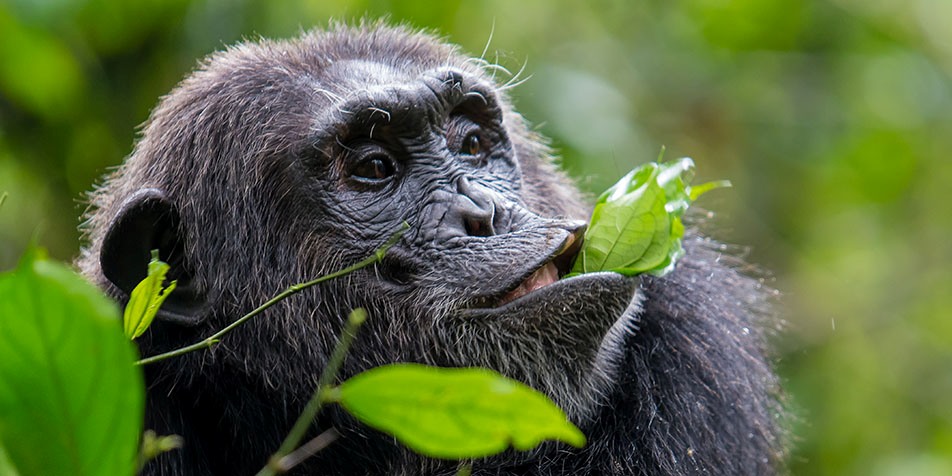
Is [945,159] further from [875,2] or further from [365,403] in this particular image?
[365,403]

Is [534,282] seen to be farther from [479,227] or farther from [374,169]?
[374,169]

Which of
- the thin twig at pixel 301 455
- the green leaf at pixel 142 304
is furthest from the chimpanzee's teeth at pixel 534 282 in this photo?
the green leaf at pixel 142 304

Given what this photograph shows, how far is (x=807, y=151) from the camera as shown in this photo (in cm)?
834

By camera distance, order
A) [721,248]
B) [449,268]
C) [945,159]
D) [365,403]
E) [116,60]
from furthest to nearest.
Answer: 1. [945,159]
2. [116,60]
3. [721,248]
4. [449,268]
5. [365,403]

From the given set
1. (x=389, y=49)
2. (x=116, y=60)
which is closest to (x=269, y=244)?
(x=389, y=49)

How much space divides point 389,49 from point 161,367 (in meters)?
1.24

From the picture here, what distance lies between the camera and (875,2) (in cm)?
839

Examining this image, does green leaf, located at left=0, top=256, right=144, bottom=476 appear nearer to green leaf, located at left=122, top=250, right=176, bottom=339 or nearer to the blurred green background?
green leaf, located at left=122, top=250, right=176, bottom=339

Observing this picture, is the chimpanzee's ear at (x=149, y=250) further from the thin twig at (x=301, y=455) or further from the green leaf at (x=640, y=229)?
the green leaf at (x=640, y=229)

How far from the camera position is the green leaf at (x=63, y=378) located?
1.45 m

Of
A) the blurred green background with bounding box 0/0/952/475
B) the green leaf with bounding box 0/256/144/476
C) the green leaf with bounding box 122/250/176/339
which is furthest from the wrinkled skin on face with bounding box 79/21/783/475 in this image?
the blurred green background with bounding box 0/0/952/475

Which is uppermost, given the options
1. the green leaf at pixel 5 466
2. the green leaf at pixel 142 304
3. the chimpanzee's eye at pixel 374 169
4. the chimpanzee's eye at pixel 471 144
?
the green leaf at pixel 5 466

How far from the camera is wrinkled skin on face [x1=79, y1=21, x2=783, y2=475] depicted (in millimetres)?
3078

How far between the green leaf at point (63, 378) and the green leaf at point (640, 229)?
1.84 metres
